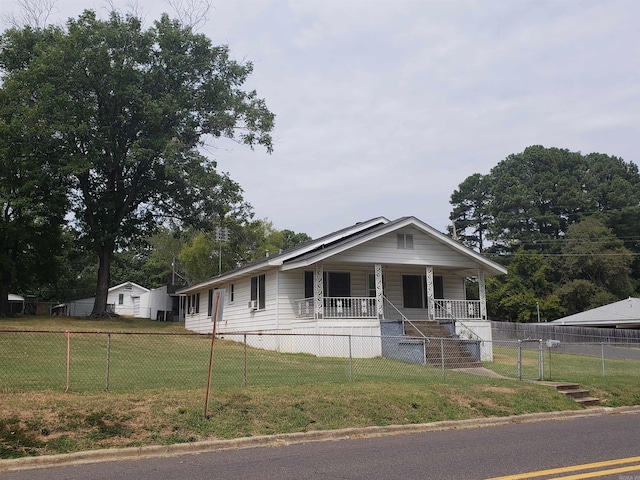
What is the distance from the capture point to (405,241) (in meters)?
23.5

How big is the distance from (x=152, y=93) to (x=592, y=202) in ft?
186

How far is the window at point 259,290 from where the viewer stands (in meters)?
24.5

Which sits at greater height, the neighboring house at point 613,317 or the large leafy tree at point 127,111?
the large leafy tree at point 127,111

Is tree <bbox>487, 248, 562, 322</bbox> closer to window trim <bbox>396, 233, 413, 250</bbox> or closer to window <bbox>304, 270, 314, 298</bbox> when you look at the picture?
window trim <bbox>396, 233, 413, 250</bbox>

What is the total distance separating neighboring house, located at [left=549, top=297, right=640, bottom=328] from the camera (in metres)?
38.6

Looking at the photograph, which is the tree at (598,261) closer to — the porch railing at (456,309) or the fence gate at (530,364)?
the fence gate at (530,364)

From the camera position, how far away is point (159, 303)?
148 ft

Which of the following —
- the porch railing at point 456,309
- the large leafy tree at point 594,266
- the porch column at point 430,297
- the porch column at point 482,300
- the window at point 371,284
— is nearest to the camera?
the porch column at point 430,297

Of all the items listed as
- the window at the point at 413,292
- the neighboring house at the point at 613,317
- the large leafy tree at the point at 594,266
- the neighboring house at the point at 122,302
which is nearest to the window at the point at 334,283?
the window at the point at 413,292

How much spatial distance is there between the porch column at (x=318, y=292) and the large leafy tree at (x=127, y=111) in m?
13.8

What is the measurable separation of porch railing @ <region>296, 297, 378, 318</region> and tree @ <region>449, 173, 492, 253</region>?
184 ft

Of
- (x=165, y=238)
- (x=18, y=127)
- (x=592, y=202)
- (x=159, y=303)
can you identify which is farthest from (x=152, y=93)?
(x=592, y=202)

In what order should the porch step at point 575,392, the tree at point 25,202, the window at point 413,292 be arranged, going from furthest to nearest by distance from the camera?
the tree at point 25,202 → the window at point 413,292 → the porch step at point 575,392

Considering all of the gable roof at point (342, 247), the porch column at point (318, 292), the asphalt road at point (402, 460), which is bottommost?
the asphalt road at point (402, 460)
